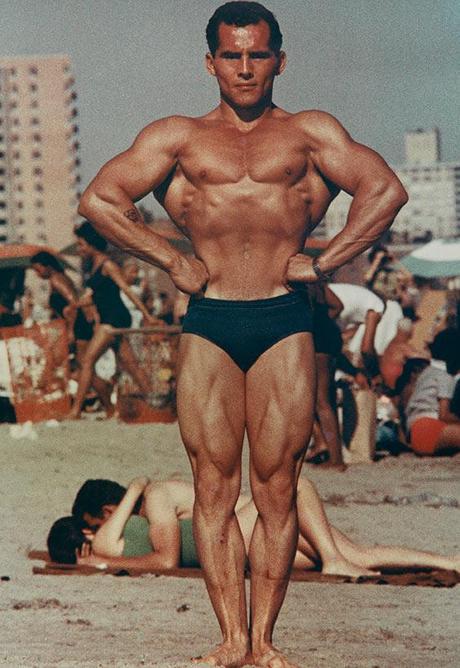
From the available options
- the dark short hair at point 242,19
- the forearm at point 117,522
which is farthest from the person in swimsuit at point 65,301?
the dark short hair at point 242,19

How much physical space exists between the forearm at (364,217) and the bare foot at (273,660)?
128 centimetres

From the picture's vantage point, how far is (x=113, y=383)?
1839 cm

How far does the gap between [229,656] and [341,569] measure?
9.57 ft

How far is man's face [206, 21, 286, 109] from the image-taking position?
6250 millimetres

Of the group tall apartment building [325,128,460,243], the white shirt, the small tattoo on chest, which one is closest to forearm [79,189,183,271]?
the small tattoo on chest

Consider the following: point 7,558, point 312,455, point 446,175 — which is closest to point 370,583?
point 7,558

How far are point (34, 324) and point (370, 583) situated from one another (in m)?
10.4

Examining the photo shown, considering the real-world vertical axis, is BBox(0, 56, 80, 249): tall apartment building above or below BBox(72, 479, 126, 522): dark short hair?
below

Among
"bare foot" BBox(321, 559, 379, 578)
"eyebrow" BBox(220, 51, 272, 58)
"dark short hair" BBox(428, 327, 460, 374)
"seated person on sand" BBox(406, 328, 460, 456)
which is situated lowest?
"seated person on sand" BBox(406, 328, 460, 456)

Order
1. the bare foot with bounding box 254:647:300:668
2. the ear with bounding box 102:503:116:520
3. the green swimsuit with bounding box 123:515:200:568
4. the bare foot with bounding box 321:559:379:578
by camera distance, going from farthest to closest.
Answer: the ear with bounding box 102:503:116:520
the green swimsuit with bounding box 123:515:200:568
the bare foot with bounding box 321:559:379:578
the bare foot with bounding box 254:647:300:668

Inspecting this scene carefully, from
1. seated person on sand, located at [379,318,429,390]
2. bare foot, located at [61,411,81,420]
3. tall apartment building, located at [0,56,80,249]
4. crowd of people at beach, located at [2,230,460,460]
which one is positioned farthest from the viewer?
tall apartment building, located at [0,56,80,249]

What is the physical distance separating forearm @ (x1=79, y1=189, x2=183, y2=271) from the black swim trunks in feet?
0.72

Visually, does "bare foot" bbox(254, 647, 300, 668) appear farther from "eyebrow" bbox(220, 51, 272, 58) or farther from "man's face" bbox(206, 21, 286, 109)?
"eyebrow" bbox(220, 51, 272, 58)

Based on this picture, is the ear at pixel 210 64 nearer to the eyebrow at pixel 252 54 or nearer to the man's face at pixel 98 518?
the eyebrow at pixel 252 54
